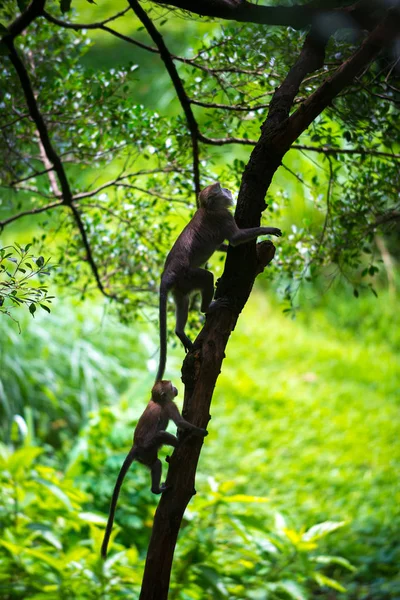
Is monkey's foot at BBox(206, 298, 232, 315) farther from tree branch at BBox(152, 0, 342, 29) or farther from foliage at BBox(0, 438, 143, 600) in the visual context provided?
foliage at BBox(0, 438, 143, 600)

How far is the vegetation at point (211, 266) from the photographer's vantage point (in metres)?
2.24

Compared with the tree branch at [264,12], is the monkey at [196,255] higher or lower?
lower

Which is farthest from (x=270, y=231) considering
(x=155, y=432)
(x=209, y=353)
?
(x=155, y=432)

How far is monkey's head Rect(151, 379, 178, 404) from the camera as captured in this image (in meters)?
2.71

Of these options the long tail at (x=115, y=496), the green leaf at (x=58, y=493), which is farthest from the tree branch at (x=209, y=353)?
the green leaf at (x=58, y=493)

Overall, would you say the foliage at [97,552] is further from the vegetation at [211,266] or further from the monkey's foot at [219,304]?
the monkey's foot at [219,304]

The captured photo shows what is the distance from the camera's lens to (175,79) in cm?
281

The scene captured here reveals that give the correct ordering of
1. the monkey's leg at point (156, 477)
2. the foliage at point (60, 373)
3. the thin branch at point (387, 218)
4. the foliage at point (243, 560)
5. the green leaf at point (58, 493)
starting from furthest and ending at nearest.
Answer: the foliage at point (60, 373), the green leaf at point (58, 493), the foliage at point (243, 560), the thin branch at point (387, 218), the monkey's leg at point (156, 477)

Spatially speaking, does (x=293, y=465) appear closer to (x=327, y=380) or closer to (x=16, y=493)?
(x=327, y=380)

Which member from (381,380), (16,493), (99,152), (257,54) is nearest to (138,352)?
(381,380)

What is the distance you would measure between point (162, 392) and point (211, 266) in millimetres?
1104

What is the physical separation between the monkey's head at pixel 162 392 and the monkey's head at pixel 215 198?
0.75 meters

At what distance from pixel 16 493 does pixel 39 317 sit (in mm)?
3175

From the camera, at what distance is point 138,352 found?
7.38 m
